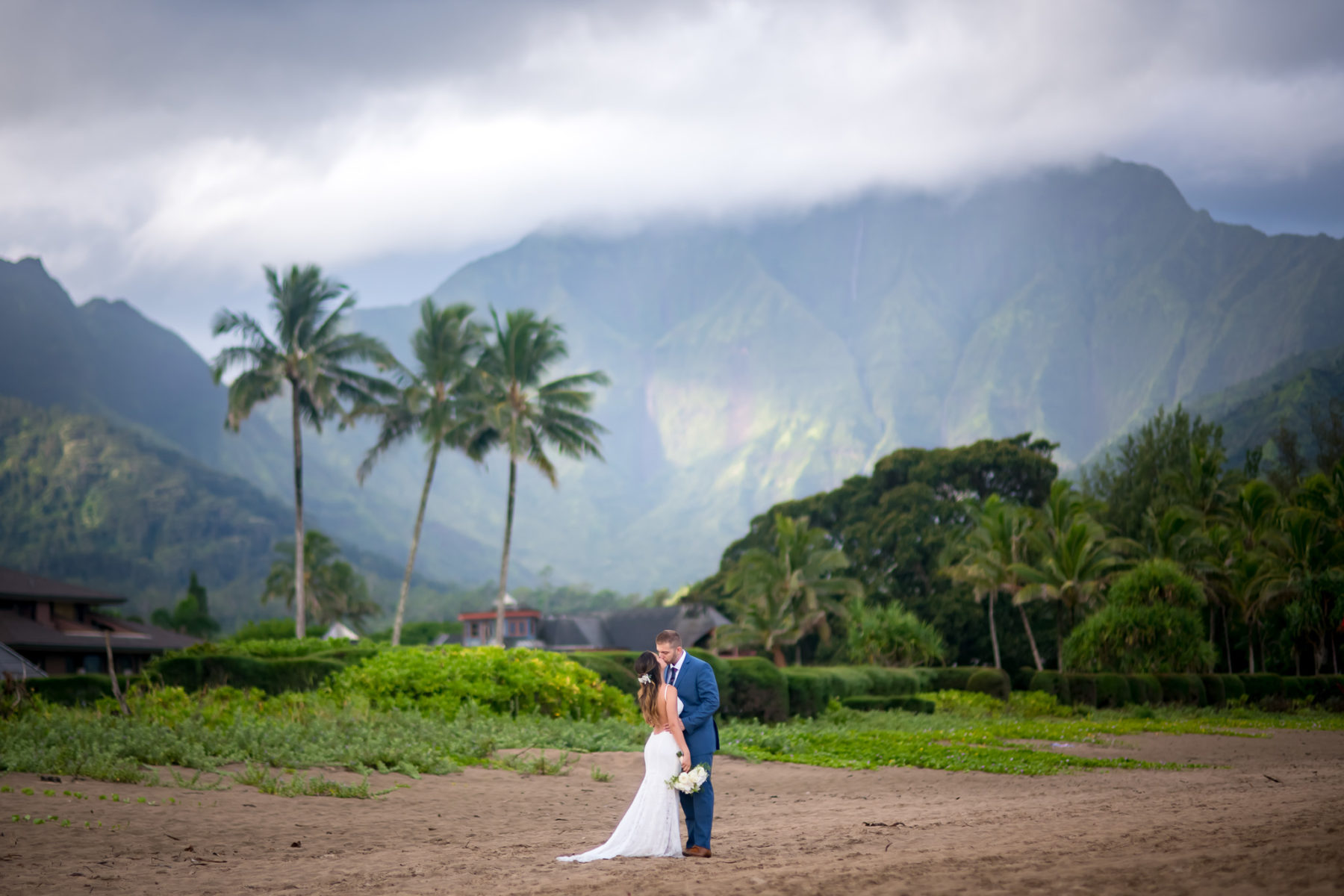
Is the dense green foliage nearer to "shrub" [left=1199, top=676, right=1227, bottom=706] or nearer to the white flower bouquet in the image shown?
"shrub" [left=1199, top=676, right=1227, bottom=706]

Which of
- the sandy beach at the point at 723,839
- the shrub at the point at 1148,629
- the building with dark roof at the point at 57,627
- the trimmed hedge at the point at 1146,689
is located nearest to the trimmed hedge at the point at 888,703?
the trimmed hedge at the point at 1146,689

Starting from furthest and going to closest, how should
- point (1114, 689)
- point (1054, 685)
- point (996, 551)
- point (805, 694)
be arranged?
1. point (996, 551)
2. point (1054, 685)
3. point (1114, 689)
4. point (805, 694)

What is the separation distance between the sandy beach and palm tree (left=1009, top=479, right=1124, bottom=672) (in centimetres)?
2427

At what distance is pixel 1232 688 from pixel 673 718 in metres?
31.0

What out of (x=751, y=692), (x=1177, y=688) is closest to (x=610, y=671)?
(x=751, y=692)

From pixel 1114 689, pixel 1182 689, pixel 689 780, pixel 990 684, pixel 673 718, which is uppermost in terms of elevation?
pixel 673 718

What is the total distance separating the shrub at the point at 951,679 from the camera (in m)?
31.5

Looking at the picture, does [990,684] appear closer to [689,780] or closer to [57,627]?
[689,780]

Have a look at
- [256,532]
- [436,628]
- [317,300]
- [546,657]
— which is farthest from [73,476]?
[546,657]

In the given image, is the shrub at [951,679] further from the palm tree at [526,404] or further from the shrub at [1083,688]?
the palm tree at [526,404]

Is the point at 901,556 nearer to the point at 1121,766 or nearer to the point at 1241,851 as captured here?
the point at 1121,766

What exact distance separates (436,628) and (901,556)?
2281 inches

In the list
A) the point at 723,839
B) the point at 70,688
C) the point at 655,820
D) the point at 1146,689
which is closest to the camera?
the point at 655,820

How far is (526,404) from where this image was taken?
126 feet
